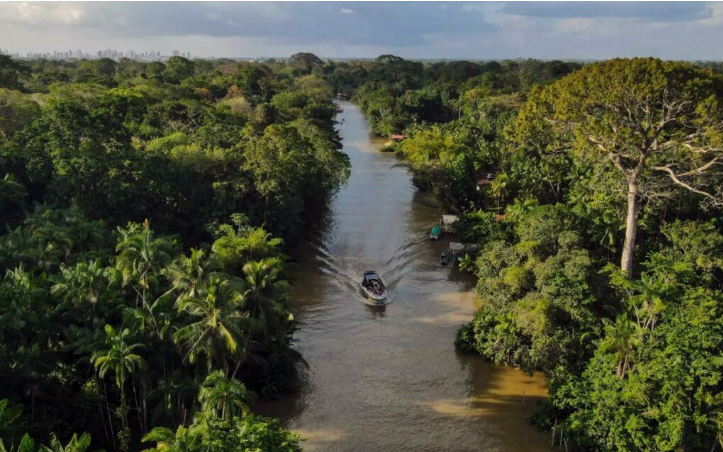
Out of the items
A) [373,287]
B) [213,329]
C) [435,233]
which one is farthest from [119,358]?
[435,233]

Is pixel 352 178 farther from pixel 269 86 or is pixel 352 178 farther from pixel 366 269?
pixel 269 86

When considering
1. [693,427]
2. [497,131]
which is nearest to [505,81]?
[497,131]

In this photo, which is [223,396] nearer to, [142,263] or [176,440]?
[176,440]

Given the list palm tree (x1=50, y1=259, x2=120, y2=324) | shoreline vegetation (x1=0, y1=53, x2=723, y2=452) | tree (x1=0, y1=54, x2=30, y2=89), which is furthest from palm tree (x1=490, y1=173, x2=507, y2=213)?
tree (x1=0, y1=54, x2=30, y2=89)

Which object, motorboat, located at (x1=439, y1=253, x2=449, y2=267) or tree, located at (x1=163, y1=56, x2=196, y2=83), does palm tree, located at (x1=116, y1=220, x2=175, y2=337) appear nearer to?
motorboat, located at (x1=439, y1=253, x2=449, y2=267)

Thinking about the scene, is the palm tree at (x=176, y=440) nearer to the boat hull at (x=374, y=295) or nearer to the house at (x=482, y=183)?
the boat hull at (x=374, y=295)

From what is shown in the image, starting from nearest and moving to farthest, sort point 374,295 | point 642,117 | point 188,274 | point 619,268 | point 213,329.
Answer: point 213,329
point 188,274
point 642,117
point 619,268
point 374,295
